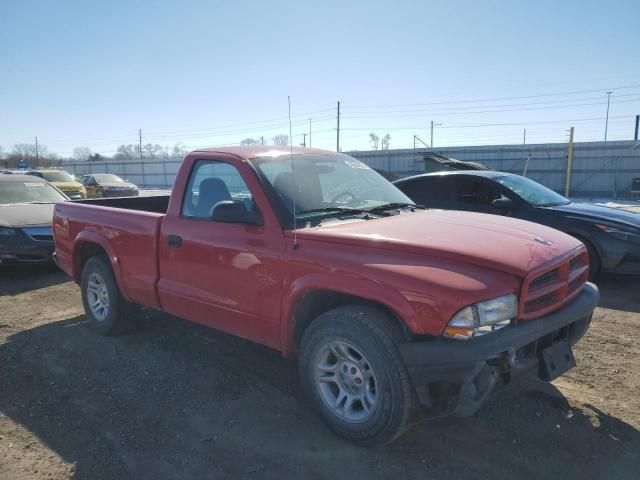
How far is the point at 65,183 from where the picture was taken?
59.5 feet

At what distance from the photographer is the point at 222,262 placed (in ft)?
12.0

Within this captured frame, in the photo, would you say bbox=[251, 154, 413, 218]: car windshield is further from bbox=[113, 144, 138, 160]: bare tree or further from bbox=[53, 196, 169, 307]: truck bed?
bbox=[113, 144, 138, 160]: bare tree

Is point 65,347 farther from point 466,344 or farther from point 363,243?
point 466,344

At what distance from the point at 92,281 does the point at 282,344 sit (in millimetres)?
2866

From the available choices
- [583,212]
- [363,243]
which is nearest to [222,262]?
[363,243]

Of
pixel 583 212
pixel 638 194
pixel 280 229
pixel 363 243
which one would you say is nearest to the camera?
pixel 363 243

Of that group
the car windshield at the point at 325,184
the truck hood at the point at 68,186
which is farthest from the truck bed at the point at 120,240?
the truck hood at the point at 68,186

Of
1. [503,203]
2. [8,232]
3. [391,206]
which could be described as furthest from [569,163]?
[8,232]

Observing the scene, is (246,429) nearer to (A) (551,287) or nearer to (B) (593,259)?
(A) (551,287)

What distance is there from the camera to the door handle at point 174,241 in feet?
13.1

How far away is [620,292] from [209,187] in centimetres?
533

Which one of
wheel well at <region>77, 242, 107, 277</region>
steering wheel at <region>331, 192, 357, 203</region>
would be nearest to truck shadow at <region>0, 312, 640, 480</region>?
wheel well at <region>77, 242, 107, 277</region>

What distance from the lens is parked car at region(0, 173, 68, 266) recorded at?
755 centimetres

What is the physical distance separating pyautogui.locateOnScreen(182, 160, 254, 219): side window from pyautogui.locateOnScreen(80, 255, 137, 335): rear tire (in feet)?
4.81
